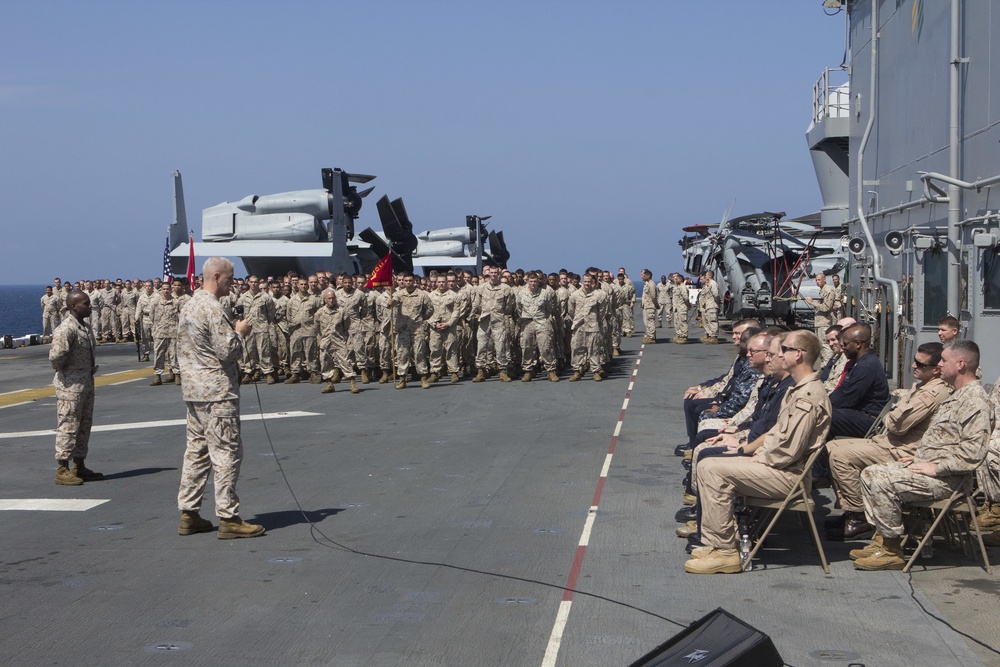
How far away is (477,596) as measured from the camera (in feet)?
17.9

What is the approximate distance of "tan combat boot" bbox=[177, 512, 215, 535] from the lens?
699 cm

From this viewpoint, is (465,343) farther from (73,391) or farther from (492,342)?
(73,391)

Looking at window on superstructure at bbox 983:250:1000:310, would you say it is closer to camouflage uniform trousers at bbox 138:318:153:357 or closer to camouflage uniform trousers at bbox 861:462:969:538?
camouflage uniform trousers at bbox 861:462:969:538

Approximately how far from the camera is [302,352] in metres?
17.8

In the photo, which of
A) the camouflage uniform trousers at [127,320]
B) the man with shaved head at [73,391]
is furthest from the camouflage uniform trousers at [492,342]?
the camouflage uniform trousers at [127,320]

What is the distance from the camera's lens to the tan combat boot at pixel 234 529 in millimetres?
6820

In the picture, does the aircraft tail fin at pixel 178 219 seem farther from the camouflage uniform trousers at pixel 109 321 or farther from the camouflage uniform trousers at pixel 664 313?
the camouflage uniform trousers at pixel 664 313

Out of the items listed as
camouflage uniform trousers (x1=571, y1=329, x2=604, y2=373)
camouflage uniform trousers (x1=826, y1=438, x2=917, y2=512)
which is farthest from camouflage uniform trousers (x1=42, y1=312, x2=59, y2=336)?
camouflage uniform trousers (x1=826, y1=438, x2=917, y2=512)

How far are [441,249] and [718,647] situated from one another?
4262 centimetres

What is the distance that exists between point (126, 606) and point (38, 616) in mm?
443

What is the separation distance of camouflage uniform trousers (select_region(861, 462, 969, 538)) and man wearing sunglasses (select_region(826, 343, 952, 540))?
1.71 feet

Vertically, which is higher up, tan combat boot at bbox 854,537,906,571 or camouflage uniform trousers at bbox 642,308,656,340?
camouflage uniform trousers at bbox 642,308,656,340

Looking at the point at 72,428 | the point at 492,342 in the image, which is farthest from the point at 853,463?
the point at 492,342

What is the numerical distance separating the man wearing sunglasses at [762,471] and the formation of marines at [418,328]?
34.8ft
